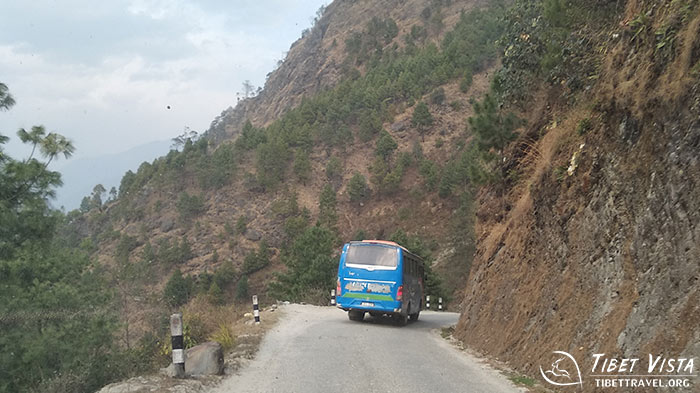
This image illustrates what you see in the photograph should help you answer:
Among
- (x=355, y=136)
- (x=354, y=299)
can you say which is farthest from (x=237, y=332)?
(x=355, y=136)

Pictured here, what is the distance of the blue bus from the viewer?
670 inches

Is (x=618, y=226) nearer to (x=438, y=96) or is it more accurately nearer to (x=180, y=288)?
(x=180, y=288)

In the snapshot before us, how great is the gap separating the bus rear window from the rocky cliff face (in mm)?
5271

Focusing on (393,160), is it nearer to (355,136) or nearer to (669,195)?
(355,136)

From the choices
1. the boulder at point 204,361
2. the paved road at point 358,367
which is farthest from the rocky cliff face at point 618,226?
the boulder at point 204,361

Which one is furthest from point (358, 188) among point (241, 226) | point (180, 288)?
point (180, 288)

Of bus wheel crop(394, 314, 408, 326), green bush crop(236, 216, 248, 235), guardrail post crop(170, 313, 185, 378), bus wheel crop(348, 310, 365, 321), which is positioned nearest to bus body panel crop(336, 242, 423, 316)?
bus wheel crop(394, 314, 408, 326)

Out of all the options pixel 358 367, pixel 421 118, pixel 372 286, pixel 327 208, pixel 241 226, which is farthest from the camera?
pixel 421 118

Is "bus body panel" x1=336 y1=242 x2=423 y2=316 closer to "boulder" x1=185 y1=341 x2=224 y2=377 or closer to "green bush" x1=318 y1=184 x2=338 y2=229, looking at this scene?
"boulder" x1=185 y1=341 x2=224 y2=377

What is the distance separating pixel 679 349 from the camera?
17.5 ft

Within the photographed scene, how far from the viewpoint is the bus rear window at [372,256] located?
56.7 ft

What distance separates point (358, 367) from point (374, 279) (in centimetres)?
827

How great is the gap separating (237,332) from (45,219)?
12223 millimetres

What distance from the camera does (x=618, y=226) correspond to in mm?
7633
